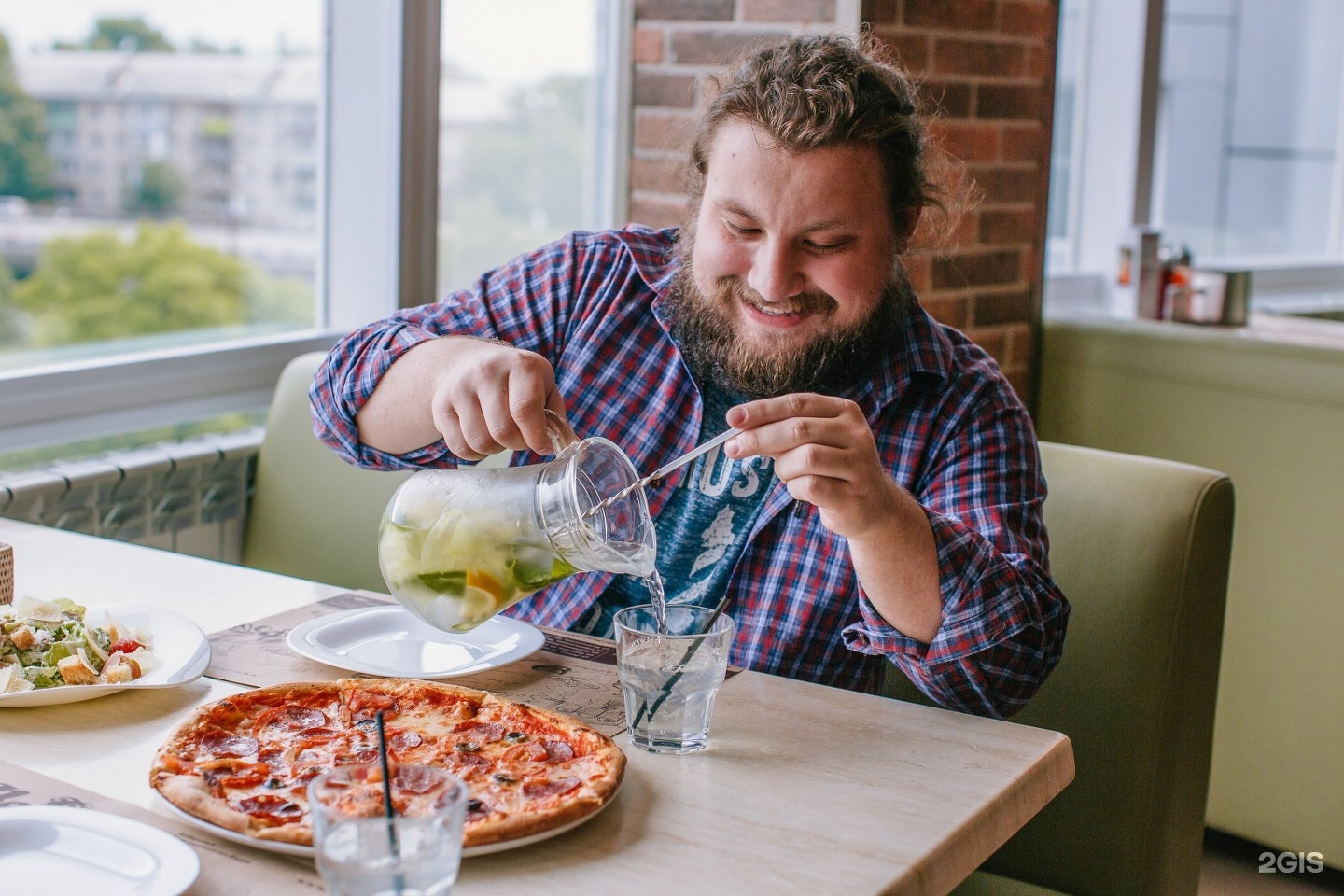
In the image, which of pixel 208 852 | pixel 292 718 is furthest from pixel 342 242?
pixel 208 852

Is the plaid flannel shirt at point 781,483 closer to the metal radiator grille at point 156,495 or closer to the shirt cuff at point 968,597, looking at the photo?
the shirt cuff at point 968,597

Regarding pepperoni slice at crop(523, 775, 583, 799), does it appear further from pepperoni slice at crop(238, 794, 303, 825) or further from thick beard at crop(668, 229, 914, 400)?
thick beard at crop(668, 229, 914, 400)

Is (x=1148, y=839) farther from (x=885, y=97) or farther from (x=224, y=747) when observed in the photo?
(x=224, y=747)

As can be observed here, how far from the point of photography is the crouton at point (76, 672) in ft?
3.74

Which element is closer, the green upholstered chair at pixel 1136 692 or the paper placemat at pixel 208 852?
the paper placemat at pixel 208 852

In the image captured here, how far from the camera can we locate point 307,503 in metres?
2.14

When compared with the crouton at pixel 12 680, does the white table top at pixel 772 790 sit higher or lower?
lower

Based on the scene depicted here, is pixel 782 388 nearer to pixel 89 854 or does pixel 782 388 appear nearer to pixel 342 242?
pixel 89 854

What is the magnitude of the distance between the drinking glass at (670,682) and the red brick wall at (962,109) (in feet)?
4.59

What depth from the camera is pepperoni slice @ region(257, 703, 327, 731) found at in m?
1.09

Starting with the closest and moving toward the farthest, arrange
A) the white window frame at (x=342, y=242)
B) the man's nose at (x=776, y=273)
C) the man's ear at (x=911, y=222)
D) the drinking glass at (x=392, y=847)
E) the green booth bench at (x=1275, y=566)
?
the drinking glass at (x=392, y=847)
the man's nose at (x=776, y=273)
the man's ear at (x=911, y=222)
the white window frame at (x=342, y=242)
the green booth bench at (x=1275, y=566)

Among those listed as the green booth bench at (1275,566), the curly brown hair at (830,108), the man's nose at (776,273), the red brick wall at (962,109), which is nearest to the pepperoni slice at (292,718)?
the man's nose at (776,273)

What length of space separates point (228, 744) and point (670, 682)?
341 millimetres

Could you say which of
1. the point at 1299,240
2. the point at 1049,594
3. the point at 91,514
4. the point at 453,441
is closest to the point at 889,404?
the point at 1049,594
